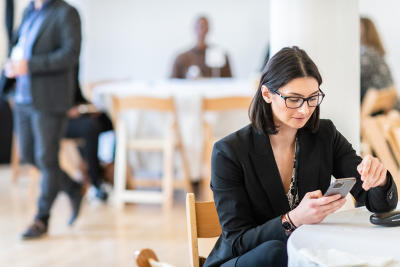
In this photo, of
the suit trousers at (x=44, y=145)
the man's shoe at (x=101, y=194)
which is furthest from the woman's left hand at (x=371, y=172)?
the man's shoe at (x=101, y=194)

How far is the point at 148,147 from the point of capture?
5.03 metres

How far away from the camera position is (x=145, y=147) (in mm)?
5031

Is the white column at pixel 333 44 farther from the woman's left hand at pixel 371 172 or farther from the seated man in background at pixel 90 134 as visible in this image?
the seated man in background at pixel 90 134

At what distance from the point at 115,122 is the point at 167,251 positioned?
1639mm

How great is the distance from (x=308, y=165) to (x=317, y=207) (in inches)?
13.1

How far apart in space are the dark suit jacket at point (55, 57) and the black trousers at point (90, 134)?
1199mm

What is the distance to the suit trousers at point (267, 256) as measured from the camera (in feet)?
5.44

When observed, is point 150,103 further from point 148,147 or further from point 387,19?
point 387,19

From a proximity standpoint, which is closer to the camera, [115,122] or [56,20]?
[56,20]

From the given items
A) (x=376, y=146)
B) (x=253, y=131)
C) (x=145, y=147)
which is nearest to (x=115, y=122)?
(x=145, y=147)

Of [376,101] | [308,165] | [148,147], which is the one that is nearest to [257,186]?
[308,165]

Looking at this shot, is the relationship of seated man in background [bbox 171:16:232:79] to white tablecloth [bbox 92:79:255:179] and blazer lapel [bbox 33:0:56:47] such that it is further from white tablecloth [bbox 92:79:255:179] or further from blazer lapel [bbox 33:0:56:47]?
blazer lapel [bbox 33:0:56:47]

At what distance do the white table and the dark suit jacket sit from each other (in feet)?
8.43

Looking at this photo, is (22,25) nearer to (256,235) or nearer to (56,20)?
(56,20)
